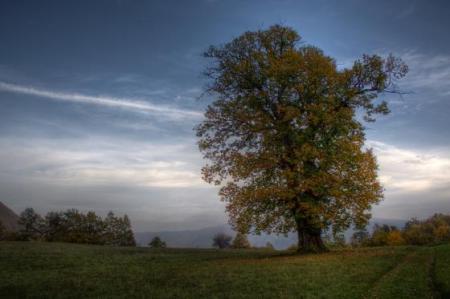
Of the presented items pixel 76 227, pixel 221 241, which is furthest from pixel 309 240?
pixel 76 227

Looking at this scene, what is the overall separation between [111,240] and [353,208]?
102 metres

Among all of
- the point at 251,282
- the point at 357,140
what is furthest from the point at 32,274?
the point at 357,140

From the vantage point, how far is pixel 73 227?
122 meters

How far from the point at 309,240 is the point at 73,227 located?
99.5 m

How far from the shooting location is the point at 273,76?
127ft

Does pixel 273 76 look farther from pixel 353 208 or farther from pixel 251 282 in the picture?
pixel 251 282

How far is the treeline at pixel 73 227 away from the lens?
401ft

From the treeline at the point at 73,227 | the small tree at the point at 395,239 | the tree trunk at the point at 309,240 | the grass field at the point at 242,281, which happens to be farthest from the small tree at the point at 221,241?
the grass field at the point at 242,281

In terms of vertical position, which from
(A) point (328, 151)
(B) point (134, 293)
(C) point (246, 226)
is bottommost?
(B) point (134, 293)

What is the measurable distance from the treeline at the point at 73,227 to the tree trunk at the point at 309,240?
90.8 metres

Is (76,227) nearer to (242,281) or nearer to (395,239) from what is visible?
(395,239)

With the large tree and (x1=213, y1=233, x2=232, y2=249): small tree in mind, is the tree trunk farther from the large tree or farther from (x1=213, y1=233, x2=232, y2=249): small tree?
(x1=213, y1=233, x2=232, y2=249): small tree

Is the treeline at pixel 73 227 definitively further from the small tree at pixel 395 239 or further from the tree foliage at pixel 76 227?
the small tree at pixel 395 239

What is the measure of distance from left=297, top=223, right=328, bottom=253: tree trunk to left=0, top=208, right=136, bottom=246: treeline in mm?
90848
